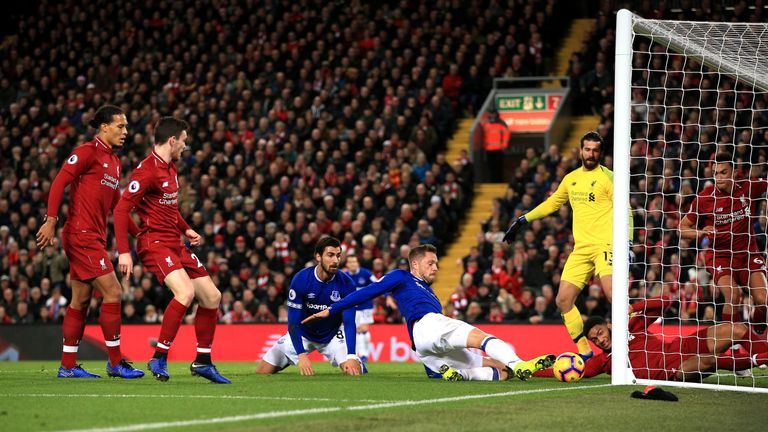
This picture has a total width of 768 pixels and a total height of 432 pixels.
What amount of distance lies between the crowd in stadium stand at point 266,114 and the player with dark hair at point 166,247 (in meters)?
8.42

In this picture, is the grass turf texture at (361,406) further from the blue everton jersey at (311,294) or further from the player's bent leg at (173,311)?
Result: the blue everton jersey at (311,294)

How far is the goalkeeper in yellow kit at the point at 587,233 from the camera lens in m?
10.0

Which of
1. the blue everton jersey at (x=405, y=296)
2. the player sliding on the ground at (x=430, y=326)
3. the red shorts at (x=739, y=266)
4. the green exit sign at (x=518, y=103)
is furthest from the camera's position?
the green exit sign at (x=518, y=103)

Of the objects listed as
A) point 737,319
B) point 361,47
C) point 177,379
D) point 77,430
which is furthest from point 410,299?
point 361,47

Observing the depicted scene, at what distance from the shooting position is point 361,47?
79.2 feet

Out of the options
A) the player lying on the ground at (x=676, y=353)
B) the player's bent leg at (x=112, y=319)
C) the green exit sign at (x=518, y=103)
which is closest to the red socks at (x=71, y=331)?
the player's bent leg at (x=112, y=319)

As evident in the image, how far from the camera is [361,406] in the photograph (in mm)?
6715

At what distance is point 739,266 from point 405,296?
11.6 ft

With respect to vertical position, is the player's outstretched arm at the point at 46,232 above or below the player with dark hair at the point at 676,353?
above

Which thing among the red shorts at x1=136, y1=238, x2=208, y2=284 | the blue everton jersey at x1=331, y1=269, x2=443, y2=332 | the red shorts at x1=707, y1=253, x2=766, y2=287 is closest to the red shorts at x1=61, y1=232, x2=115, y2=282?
the red shorts at x1=136, y1=238, x2=208, y2=284

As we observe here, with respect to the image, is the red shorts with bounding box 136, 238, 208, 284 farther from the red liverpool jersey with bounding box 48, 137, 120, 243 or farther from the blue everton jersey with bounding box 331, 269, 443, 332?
the blue everton jersey with bounding box 331, 269, 443, 332

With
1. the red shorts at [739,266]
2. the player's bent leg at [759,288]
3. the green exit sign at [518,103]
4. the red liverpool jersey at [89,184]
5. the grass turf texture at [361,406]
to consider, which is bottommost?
the grass turf texture at [361,406]

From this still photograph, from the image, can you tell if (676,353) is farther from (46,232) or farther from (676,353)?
(46,232)

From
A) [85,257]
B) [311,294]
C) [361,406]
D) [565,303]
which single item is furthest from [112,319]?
[565,303]
